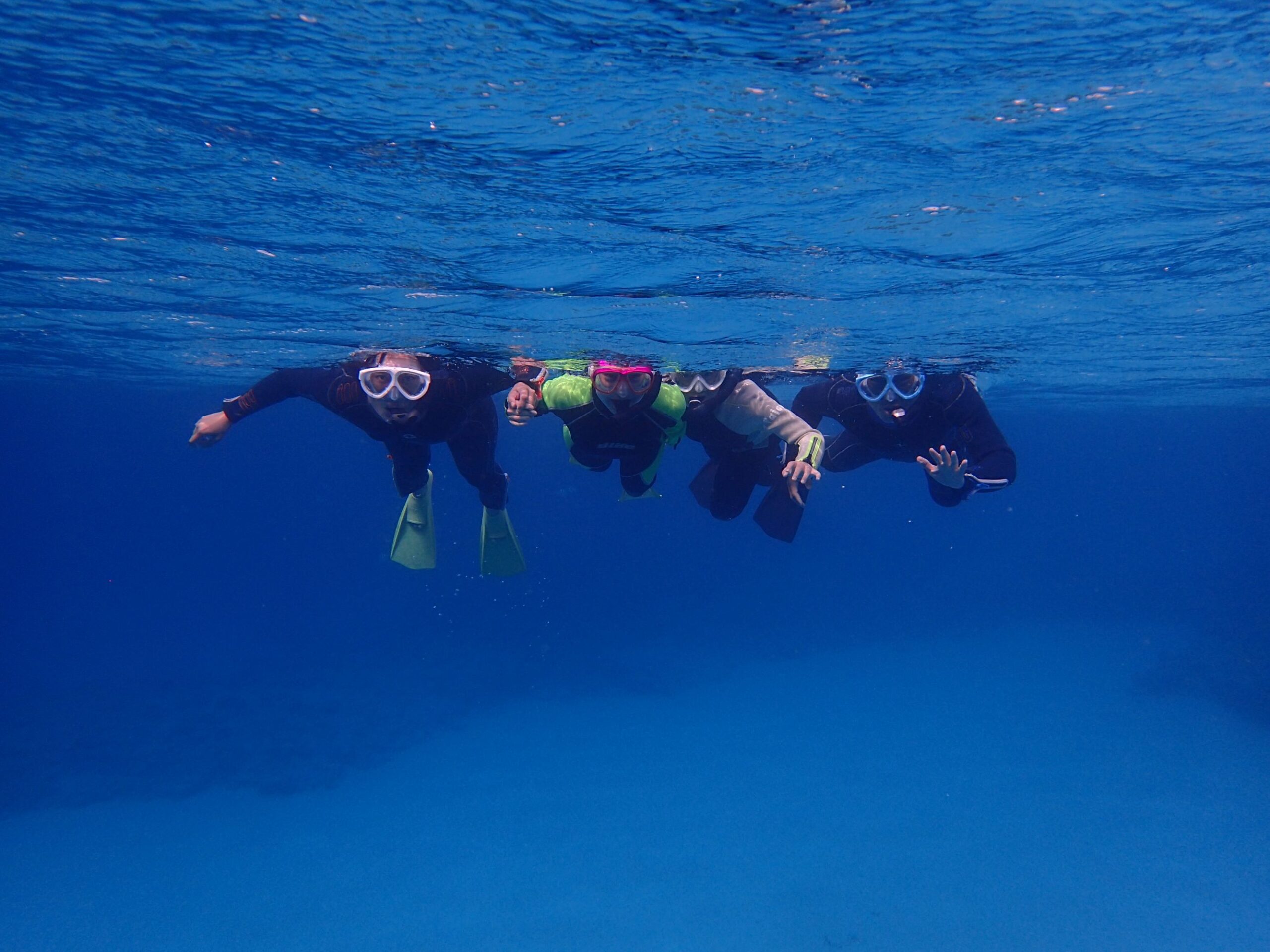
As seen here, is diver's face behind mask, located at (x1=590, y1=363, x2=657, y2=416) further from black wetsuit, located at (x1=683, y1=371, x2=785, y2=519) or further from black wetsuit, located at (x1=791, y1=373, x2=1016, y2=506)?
black wetsuit, located at (x1=791, y1=373, x2=1016, y2=506)

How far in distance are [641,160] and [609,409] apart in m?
3.38

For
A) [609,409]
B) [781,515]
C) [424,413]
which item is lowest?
[781,515]

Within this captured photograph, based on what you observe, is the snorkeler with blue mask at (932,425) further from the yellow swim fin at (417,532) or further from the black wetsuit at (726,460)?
the yellow swim fin at (417,532)

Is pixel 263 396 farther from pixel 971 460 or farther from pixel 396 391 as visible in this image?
pixel 971 460

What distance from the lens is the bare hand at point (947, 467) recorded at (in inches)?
328

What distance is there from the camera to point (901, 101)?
518 centimetres

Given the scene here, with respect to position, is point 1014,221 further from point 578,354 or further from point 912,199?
point 578,354

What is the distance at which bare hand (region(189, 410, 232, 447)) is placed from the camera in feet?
28.0

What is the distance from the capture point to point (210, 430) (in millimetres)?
8609

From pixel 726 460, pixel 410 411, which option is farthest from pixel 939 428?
pixel 410 411

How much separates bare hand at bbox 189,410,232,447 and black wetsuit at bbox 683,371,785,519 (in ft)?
19.7

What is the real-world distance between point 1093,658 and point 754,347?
28612mm

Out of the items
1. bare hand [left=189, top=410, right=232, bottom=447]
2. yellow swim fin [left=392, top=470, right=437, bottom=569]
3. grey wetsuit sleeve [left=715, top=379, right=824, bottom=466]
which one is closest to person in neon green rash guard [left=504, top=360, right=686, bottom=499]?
grey wetsuit sleeve [left=715, top=379, right=824, bottom=466]

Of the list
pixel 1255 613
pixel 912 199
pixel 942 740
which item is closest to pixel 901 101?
pixel 912 199
